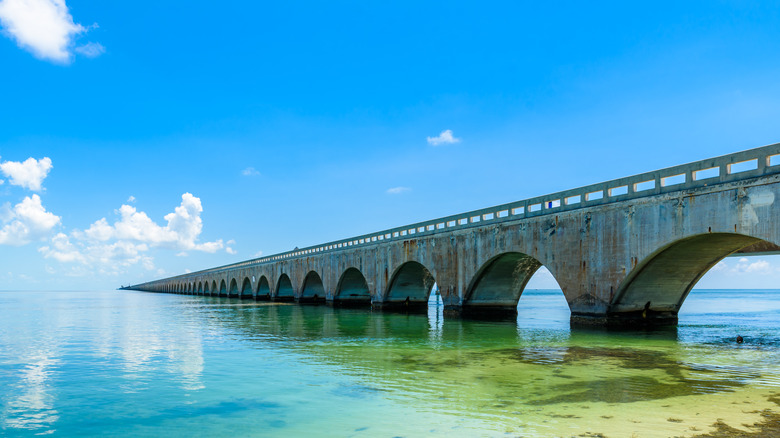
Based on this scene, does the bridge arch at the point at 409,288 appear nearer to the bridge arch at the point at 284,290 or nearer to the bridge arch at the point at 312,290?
the bridge arch at the point at 312,290

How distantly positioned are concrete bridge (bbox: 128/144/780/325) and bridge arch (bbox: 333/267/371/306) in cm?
766

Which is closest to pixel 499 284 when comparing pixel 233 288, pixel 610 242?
pixel 610 242

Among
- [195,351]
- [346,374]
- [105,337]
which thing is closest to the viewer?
[346,374]

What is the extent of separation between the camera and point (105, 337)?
23.2 metres

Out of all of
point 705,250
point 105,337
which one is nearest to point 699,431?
point 705,250

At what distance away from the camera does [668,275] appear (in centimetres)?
2012

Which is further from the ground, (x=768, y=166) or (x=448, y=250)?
(x=768, y=166)

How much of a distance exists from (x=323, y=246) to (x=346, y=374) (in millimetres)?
34986

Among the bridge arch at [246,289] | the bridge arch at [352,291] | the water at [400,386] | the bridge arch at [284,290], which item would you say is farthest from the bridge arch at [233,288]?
the water at [400,386]

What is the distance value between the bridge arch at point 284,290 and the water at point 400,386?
3989 cm

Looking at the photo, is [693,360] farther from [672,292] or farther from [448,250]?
[448,250]

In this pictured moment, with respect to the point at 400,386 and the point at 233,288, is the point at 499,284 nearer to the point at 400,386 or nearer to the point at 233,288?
the point at 400,386

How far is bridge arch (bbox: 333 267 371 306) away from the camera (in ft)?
147

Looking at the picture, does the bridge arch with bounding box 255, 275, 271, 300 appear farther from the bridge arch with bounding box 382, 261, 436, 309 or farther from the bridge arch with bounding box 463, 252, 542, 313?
the bridge arch with bounding box 463, 252, 542, 313
